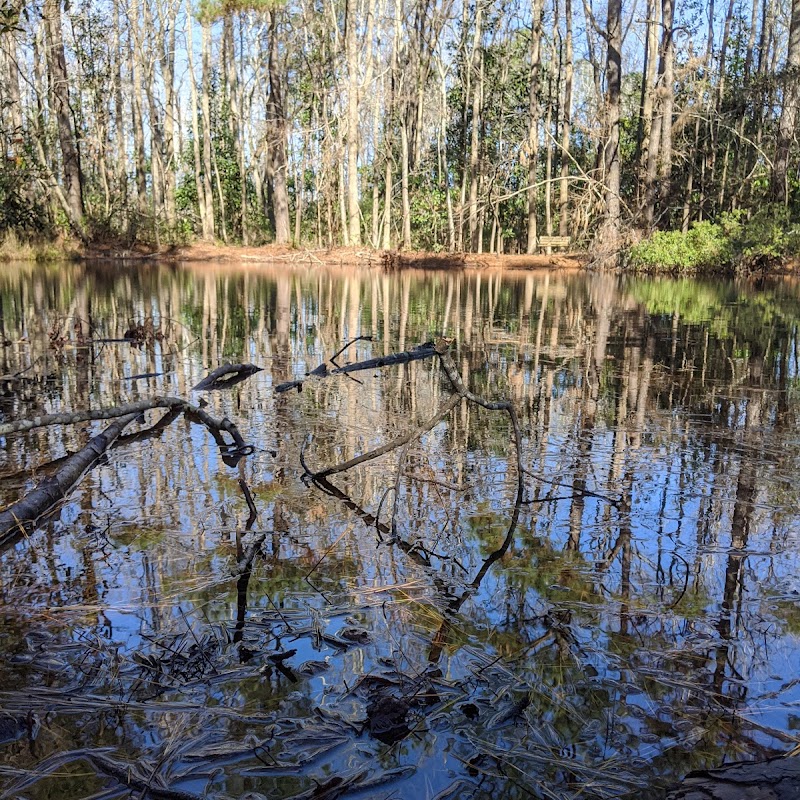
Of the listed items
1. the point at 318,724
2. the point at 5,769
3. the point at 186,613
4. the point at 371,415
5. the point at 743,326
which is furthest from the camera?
the point at 743,326

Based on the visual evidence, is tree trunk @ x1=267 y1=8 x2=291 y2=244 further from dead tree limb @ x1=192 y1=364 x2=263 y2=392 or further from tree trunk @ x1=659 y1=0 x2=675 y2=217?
dead tree limb @ x1=192 y1=364 x2=263 y2=392

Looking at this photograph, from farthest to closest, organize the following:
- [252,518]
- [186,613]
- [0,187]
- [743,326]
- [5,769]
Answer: [0,187]
[743,326]
[252,518]
[186,613]
[5,769]

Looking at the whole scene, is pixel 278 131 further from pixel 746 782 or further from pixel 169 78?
pixel 746 782

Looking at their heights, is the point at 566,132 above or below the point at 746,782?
above

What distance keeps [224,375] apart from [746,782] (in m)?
4.87

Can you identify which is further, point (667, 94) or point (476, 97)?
point (476, 97)

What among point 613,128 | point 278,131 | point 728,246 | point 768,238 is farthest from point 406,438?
point 278,131

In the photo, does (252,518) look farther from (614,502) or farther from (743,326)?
(743,326)

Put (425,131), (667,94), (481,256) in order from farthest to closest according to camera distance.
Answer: (425,131), (481,256), (667,94)

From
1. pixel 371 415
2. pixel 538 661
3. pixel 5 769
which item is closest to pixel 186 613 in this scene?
pixel 5 769

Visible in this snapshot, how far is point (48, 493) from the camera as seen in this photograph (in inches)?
121

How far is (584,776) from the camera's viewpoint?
1.87 metres

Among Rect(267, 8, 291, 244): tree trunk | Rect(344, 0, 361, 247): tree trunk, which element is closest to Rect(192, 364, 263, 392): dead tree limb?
Rect(344, 0, 361, 247): tree trunk

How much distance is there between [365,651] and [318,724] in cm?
40
